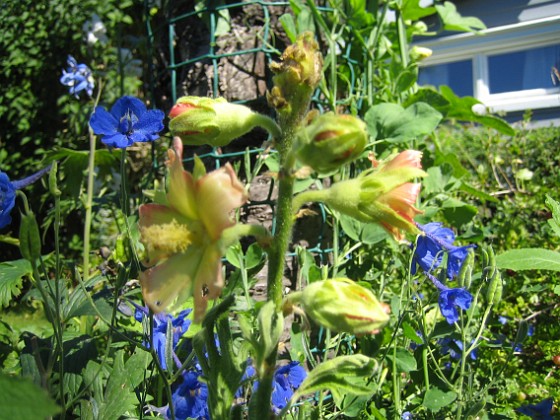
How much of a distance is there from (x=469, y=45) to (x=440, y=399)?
719cm

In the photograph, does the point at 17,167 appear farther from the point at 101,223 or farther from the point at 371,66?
the point at 371,66

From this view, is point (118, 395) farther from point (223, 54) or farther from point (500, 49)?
point (500, 49)

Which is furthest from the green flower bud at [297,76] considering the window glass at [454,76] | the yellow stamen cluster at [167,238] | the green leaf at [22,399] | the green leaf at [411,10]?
the window glass at [454,76]

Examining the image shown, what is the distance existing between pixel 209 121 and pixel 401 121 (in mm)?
1094

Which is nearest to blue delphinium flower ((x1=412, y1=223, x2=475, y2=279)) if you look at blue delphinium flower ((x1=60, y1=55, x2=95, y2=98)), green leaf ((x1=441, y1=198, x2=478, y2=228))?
green leaf ((x1=441, y1=198, x2=478, y2=228))

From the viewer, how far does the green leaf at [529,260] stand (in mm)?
1179

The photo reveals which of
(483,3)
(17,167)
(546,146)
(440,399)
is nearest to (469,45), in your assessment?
(483,3)

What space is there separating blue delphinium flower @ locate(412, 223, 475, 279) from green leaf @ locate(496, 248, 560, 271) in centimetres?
18

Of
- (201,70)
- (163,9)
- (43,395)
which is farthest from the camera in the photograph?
(163,9)

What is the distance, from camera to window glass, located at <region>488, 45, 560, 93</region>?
732 cm

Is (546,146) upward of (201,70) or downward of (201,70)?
downward

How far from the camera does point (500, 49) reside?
7.60 metres

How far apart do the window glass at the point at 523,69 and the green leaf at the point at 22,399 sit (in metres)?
7.74

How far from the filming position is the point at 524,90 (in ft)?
24.3
